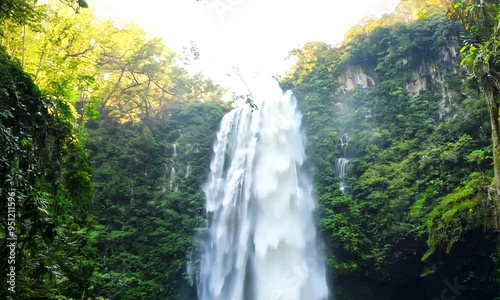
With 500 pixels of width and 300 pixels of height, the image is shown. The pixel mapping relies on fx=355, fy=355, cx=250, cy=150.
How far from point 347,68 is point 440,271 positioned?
37.6ft

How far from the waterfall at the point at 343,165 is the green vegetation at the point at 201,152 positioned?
230mm

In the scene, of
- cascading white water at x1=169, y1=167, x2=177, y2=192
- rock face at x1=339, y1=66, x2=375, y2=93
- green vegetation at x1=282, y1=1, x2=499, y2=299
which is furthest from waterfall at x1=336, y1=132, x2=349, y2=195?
cascading white water at x1=169, y1=167, x2=177, y2=192

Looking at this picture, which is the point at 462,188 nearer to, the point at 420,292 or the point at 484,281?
the point at 484,281

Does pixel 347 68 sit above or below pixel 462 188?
above

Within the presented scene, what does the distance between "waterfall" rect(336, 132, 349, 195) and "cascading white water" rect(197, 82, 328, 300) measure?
1.33m

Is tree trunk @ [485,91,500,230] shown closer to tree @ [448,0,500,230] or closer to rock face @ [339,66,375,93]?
tree @ [448,0,500,230]

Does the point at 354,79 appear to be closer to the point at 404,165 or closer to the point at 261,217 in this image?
the point at 404,165

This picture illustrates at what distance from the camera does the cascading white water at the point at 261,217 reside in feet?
41.9

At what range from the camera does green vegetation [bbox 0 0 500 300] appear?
5.78 meters

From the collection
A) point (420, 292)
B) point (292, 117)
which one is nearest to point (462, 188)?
point (420, 292)

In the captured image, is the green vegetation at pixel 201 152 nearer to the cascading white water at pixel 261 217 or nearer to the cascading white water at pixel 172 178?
the cascading white water at pixel 172 178

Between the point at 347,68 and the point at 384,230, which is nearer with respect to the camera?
the point at 384,230

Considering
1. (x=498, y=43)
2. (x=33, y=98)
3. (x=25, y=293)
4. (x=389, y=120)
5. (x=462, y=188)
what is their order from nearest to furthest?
1. (x=25, y=293)
2. (x=33, y=98)
3. (x=498, y=43)
4. (x=462, y=188)
5. (x=389, y=120)

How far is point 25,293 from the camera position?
415 centimetres
